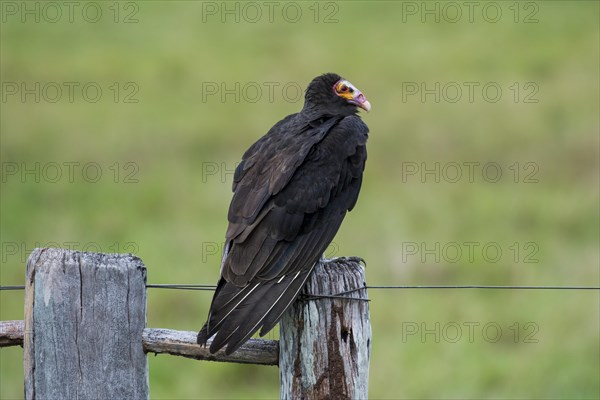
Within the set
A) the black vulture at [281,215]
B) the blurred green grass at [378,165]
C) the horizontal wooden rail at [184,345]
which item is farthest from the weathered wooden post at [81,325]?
the blurred green grass at [378,165]

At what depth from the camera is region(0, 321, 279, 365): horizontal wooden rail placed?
3.51 m

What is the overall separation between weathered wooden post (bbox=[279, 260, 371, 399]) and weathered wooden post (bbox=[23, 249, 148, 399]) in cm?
56

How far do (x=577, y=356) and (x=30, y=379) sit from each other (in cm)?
475

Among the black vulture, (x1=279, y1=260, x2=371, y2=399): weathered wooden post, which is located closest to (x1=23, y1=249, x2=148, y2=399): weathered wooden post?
the black vulture

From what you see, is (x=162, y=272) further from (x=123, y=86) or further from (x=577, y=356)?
(x=123, y=86)

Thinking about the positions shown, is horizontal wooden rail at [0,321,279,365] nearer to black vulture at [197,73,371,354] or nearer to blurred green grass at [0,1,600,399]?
black vulture at [197,73,371,354]

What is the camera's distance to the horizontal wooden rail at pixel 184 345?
351 centimetres

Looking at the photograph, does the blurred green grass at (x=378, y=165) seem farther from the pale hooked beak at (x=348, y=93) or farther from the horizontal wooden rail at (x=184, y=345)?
the horizontal wooden rail at (x=184, y=345)

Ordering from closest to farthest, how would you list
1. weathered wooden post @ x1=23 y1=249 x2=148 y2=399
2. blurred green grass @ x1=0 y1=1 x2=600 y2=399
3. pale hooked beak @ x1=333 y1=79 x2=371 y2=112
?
weathered wooden post @ x1=23 y1=249 x2=148 y2=399, pale hooked beak @ x1=333 y1=79 x2=371 y2=112, blurred green grass @ x1=0 y1=1 x2=600 y2=399

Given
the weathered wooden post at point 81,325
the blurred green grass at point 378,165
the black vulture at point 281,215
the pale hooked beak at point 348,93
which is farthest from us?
the blurred green grass at point 378,165

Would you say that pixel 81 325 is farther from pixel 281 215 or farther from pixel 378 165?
pixel 378 165

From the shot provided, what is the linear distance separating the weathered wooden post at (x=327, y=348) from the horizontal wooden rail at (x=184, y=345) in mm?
92

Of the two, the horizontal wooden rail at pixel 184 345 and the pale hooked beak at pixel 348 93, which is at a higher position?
the pale hooked beak at pixel 348 93

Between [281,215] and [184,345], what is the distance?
35.8 inches
